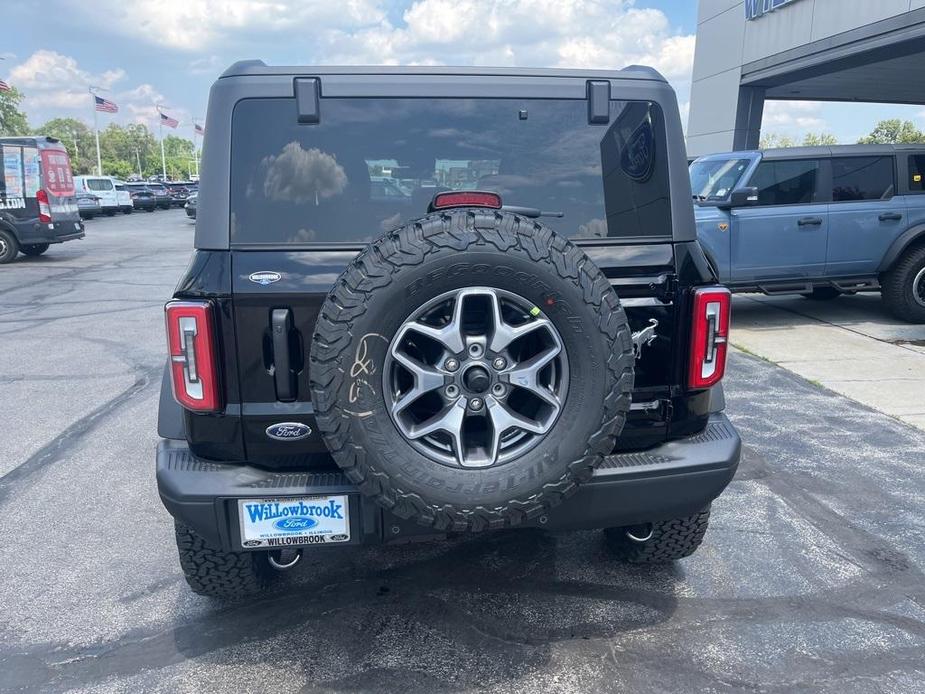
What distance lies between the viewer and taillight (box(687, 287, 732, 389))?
2.71 meters

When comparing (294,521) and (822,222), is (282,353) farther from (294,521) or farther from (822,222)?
(822,222)

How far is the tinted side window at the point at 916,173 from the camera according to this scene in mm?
8938

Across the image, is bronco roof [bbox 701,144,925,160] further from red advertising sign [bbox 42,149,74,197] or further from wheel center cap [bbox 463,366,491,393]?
red advertising sign [bbox 42,149,74,197]

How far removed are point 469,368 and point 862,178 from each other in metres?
8.37

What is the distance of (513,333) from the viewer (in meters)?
2.31

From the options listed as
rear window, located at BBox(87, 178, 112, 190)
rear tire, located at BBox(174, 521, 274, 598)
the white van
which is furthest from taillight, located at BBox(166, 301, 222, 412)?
rear window, located at BBox(87, 178, 112, 190)

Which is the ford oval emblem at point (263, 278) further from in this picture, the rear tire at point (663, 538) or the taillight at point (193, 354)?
the rear tire at point (663, 538)

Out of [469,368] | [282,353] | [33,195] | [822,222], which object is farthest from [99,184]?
[469,368]

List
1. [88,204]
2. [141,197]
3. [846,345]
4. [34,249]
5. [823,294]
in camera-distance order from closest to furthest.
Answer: [846,345]
[823,294]
[34,249]
[88,204]
[141,197]

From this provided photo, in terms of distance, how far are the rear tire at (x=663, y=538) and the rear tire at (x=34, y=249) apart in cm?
1659

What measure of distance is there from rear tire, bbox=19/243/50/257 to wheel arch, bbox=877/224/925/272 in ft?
53.3

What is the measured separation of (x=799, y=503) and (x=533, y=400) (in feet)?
7.99

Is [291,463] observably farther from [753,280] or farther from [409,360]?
[753,280]

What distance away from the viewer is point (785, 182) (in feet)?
28.5
